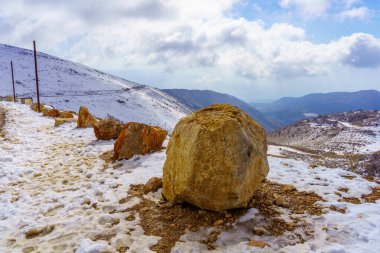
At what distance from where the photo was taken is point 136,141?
14.1 m

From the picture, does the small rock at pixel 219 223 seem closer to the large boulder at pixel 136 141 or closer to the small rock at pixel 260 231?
the small rock at pixel 260 231

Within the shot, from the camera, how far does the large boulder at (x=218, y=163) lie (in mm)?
7531

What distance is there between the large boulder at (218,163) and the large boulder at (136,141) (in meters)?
5.83

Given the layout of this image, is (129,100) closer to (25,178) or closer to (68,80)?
(68,80)

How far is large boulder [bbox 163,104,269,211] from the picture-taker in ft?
24.7

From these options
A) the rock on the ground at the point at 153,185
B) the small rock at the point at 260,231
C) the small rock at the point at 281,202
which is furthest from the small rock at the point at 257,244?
the rock on the ground at the point at 153,185

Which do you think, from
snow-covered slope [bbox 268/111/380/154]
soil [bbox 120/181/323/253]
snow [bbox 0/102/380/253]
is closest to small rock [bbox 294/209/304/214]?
soil [bbox 120/181/323/253]

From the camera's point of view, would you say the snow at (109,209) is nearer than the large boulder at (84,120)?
Yes

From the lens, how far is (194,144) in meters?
7.77

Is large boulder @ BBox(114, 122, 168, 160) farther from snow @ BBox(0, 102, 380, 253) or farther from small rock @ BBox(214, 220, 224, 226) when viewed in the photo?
small rock @ BBox(214, 220, 224, 226)

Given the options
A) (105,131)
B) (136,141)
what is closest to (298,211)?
(136,141)

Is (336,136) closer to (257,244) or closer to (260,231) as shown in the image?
(260,231)

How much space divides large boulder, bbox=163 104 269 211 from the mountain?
73396 mm

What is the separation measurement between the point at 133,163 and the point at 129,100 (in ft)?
312
